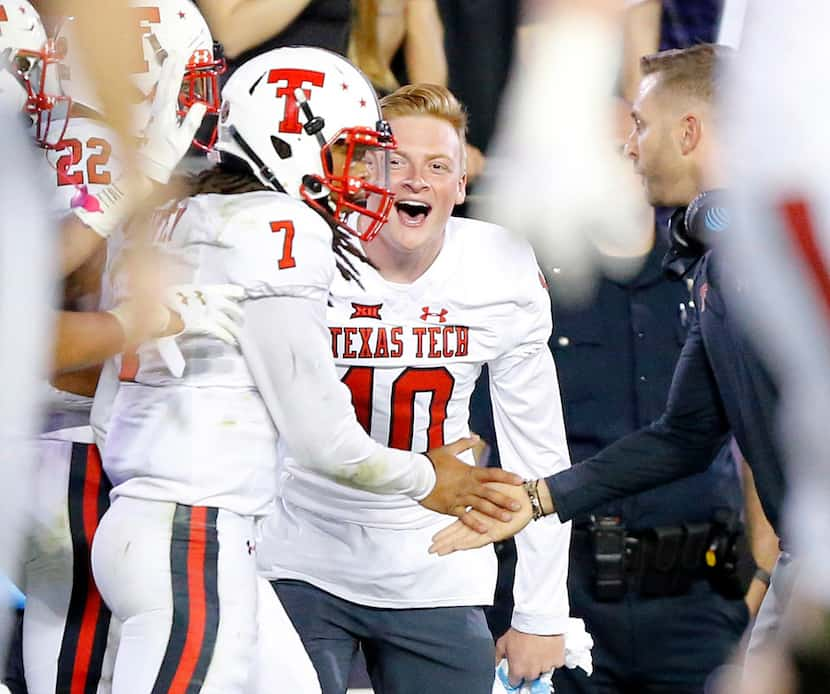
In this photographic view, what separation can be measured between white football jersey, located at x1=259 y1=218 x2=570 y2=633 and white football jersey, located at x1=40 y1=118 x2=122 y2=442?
→ 0.37 meters

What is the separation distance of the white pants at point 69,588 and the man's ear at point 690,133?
1110 mm

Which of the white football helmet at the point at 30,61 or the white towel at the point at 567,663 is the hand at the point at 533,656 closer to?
the white towel at the point at 567,663

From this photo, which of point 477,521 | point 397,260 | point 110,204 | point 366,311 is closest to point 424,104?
point 397,260

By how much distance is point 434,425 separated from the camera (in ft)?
7.79

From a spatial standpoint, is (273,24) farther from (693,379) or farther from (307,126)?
(693,379)

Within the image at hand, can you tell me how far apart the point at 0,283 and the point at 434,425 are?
4.42 ft

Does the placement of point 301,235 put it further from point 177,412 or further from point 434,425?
point 434,425

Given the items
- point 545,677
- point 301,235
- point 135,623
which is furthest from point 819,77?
point 545,677

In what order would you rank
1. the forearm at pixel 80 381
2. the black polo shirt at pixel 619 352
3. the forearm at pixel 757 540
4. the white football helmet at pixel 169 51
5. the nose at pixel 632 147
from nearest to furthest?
the forearm at pixel 80 381 < the white football helmet at pixel 169 51 < the nose at pixel 632 147 < the black polo shirt at pixel 619 352 < the forearm at pixel 757 540

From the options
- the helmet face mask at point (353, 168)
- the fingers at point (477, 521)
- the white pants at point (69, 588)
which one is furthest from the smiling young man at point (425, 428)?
the white pants at point (69, 588)

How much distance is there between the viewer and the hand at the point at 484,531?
2.25m

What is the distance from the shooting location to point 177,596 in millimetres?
1785

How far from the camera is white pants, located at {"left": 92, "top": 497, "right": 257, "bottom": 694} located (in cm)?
→ 176

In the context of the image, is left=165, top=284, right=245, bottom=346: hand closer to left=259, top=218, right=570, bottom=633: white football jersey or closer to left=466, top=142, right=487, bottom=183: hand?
left=259, top=218, right=570, bottom=633: white football jersey
